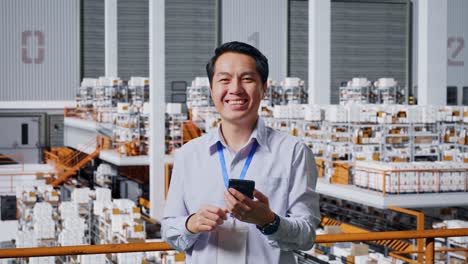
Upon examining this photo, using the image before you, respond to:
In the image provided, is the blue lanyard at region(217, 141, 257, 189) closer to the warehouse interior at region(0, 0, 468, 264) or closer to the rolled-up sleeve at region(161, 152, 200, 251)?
the rolled-up sleeve at region(161, 152, 200, 251)

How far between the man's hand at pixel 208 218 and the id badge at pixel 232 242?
0.32ft

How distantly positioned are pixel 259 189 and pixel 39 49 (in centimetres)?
3176

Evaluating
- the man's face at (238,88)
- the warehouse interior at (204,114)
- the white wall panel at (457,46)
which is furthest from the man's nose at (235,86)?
the white wall panel at (457,46)

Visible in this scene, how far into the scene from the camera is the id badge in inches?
81.4

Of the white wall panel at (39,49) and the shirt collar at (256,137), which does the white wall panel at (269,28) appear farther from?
the shirt collar at (256,137)

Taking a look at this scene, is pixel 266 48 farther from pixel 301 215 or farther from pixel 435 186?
pixel 301 215

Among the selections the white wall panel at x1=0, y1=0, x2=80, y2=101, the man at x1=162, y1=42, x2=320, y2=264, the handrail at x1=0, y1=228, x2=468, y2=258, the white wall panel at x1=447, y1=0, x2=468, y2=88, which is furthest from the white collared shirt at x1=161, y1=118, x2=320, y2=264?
the white wall panel at x1=447, y1=0, x2=468, y2=88

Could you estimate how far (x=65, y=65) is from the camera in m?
32.6

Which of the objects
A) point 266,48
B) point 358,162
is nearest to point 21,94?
point 266,48

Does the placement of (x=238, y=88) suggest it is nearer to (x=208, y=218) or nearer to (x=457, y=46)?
(x=208, y=218)

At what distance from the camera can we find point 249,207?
188 centimetres

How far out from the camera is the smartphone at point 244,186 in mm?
Answer: 1884

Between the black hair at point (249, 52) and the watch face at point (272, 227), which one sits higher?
the black hair at point (249, 52)

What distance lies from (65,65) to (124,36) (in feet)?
9.46
